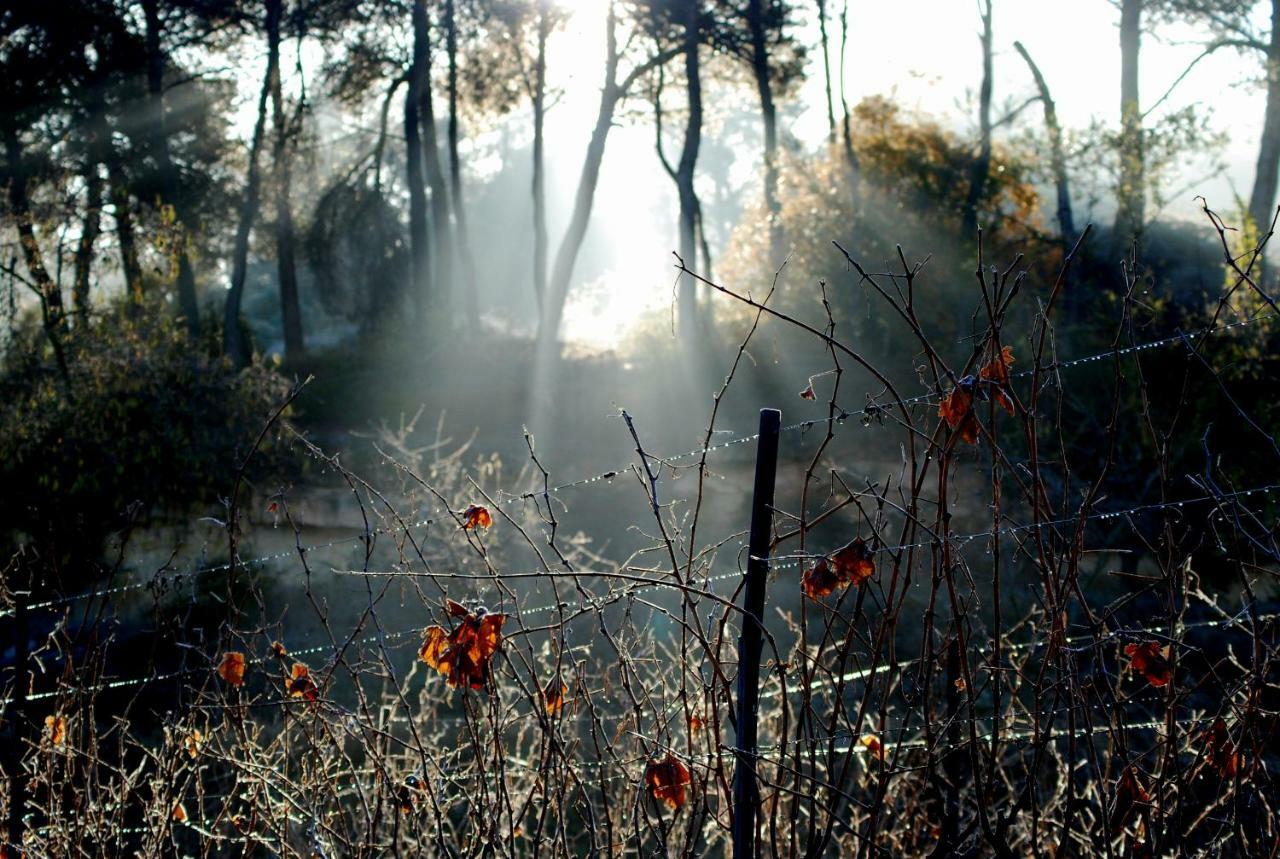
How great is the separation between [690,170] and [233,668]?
1557 centimetres

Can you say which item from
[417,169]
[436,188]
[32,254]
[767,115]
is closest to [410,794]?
[32,254]

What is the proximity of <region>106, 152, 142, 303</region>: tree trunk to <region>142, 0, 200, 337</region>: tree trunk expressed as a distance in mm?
692

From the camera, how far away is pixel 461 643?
192 cm

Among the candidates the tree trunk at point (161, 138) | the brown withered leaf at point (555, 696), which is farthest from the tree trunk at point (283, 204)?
the brown withered leaf at point (555, 696)

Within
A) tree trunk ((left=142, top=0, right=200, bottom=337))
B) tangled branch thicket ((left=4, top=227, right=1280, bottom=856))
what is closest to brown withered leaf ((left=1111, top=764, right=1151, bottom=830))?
tangled branch thicket ((left=4, top=227, right=1280, bottom=856))

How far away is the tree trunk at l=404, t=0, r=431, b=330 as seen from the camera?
18000mm

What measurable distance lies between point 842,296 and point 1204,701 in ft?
28.4

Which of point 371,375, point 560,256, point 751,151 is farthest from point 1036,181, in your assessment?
point 751,151

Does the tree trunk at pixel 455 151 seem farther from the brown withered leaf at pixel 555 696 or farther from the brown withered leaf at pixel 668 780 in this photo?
the brown withered leaf at pixel 668 780

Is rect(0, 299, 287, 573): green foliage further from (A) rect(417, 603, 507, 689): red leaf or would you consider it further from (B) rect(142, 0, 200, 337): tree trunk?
(A) rect(417, 603, 507, 689): red leaf

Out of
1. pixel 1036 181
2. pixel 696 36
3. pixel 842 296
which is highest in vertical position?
pixel 696 36

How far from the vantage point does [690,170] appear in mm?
17422

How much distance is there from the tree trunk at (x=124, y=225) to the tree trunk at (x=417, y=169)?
15.9 feet

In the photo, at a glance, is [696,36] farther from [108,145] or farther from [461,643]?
[461,643]
